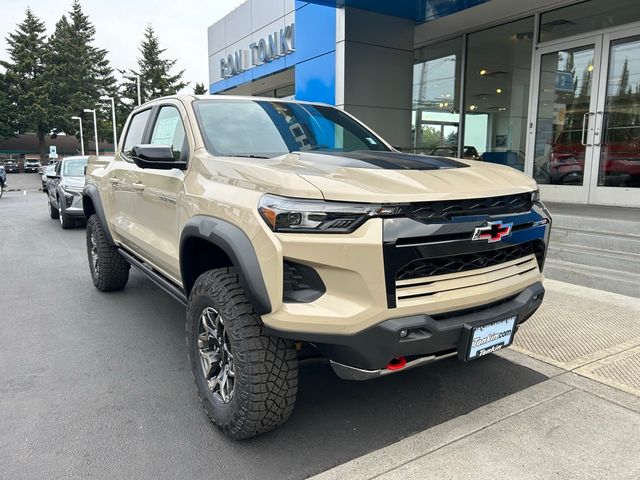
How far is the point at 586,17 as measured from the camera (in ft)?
25.7

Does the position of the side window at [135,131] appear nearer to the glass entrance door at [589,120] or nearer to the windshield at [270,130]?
the windshield at [270,130]

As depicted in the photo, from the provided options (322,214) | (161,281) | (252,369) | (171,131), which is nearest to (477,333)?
(322,214)

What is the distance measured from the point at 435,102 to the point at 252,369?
10250mm

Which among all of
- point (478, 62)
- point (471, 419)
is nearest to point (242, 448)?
point (471, 419)

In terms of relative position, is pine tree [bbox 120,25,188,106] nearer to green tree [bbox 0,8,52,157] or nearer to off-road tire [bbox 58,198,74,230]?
green tree [bbox 0,8,52,157]

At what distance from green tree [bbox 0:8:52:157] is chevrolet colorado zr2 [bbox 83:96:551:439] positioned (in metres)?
64.2

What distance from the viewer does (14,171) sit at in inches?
1951

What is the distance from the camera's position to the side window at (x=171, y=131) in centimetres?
336

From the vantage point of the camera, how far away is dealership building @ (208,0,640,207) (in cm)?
756

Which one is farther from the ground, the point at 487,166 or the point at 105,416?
the point at 487,166

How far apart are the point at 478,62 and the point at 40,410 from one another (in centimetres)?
1067

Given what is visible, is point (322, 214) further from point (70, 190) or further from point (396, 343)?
point (70, 190)

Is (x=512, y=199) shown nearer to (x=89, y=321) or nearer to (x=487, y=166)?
(x=487, y=166)

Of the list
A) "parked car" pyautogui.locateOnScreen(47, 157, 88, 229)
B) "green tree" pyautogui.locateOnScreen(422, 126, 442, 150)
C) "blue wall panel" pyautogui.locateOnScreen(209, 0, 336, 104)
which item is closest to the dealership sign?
"blue wall panel" pyautogui.locateOnScreen(209, 0, 336, 104)
